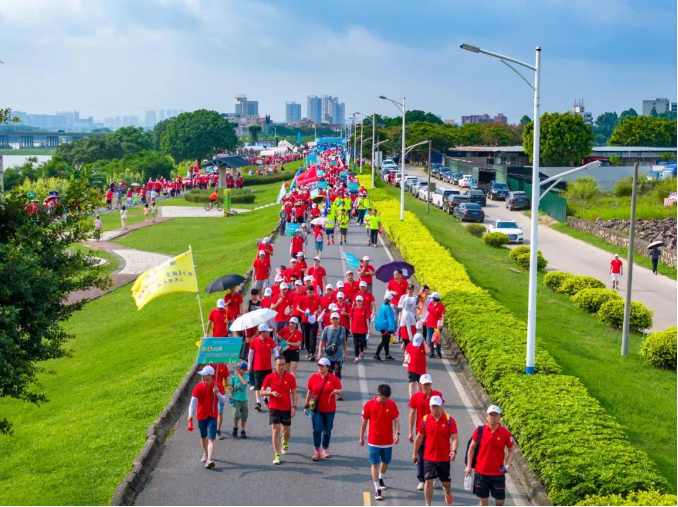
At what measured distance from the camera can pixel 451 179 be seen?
8394 centimetres

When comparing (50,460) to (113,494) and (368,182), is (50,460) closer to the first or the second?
(113,494)

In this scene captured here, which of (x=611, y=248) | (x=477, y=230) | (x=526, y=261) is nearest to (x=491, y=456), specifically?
(x=526, y=261)

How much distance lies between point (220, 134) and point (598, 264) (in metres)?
93.4

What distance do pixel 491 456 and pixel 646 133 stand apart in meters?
107

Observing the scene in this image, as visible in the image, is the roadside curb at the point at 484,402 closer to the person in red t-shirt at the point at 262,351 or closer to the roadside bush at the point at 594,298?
the person in red t-shirt at the point at 262,351

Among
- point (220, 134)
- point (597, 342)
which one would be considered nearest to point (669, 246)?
point (597, 342)

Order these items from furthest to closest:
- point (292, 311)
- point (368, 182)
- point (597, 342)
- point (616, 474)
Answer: point (368, 182) → point (597, 342) → point (292, 311) → point (616, 474)

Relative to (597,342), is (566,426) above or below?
above

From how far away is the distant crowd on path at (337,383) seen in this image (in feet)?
34.6

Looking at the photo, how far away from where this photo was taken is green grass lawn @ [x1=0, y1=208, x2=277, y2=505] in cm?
1216

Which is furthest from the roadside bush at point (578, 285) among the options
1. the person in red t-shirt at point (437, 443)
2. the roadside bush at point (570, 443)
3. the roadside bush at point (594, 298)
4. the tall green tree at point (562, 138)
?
the tall green tree at point (562, 138)

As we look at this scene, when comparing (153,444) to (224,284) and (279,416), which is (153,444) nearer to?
(279,416)

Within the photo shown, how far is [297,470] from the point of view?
12.0m

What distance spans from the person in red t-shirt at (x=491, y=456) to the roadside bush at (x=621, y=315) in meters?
15.8
